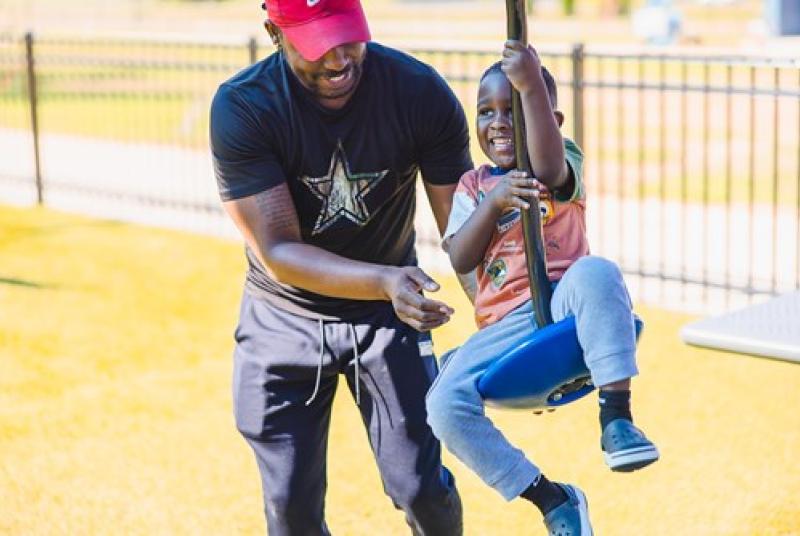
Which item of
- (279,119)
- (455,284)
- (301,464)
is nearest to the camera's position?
Answer: (279,119)

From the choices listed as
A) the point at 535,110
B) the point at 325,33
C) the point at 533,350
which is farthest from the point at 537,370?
the point at 325,33

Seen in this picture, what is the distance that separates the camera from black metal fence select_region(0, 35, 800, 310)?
9.47m

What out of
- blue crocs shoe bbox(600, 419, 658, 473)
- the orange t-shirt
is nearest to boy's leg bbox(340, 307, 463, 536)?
the orange t-shirt

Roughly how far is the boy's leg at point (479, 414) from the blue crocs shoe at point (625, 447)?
0.28m

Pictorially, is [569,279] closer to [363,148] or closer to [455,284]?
[363,148]

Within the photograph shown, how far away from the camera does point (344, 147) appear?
4.10 meters

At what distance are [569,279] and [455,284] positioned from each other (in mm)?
6368

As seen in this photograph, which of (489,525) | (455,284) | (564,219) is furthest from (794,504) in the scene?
(455,284)

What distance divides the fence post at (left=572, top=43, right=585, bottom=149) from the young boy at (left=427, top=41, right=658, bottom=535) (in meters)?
5.78

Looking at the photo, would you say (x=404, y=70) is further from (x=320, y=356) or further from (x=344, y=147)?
(x=320, y=356)

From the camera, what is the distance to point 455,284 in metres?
9.77

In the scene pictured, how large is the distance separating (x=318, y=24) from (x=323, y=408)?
4.05 ft

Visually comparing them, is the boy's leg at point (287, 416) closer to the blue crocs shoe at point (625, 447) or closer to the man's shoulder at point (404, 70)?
the man's shoulder at point (404, 70)

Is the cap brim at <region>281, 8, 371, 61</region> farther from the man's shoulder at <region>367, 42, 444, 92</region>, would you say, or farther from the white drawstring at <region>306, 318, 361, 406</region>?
the white drawstring at <region>306, 318, 361, 406</region>
